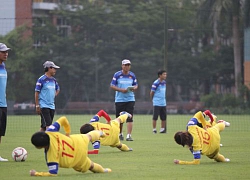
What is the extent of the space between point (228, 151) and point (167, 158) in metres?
2.29

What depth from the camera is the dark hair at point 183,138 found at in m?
12.5

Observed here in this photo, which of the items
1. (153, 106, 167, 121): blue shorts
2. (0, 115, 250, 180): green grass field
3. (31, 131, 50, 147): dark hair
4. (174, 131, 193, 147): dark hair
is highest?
(31, 131, 50, 147): dark hair

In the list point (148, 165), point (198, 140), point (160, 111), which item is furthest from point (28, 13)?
point (198, 140)

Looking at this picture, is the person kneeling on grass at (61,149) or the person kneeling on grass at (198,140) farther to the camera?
the person kneeling on grass at (198,140)

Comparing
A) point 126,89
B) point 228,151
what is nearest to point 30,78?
point 126,89

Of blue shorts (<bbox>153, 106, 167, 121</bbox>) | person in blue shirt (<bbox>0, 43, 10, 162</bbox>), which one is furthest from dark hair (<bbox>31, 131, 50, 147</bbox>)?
blue shorts (<bbox>153, 106, 167, 121</bbox>)

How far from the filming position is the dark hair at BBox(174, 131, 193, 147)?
12461 mm

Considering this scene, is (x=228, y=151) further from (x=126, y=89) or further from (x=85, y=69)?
(x=85, y=69)

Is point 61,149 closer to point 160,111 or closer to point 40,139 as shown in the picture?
point 40,139

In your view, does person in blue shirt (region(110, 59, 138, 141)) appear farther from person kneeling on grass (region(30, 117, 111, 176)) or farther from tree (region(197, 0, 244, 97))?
tree (region(197, 0, 244, 97))

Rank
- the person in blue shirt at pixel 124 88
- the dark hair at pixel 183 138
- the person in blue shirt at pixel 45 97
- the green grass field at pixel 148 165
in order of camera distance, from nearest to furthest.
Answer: the green grass field at pixel 148 165 → the dark hair at pixel 183 138 → the person in blue shirt at pixel 45 97 → the person in blue shirt at pixel 124 88

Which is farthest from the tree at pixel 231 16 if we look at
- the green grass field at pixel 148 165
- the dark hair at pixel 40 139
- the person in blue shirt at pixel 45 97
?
the dark hair at pixel 40 139

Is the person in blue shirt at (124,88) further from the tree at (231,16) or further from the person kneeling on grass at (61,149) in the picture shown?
the tree at (231,16)

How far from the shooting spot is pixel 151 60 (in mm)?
60812
